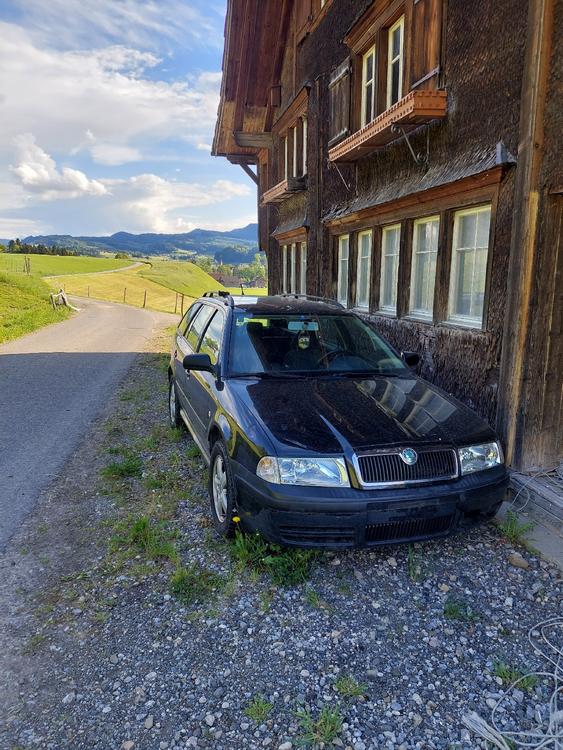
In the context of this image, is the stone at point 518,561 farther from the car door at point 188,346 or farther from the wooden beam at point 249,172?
the wooden beam at point 249,172

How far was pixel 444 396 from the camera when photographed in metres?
4.04

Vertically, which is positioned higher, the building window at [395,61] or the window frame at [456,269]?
the building window at [395,61]

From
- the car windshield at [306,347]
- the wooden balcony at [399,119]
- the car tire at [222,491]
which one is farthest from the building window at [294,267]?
the car tire at [222,491]

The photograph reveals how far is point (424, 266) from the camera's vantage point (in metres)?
6.62

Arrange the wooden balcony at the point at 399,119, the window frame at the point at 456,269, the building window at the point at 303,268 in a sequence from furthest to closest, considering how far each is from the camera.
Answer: the building window at the point at 303,268
the wooden balcony at the point at 399,119
the window frame at the point at 456,269

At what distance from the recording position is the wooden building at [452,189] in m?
4.22

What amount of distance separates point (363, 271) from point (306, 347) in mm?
4541

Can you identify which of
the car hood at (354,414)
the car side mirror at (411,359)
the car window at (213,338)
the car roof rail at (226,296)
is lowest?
the car hood at (354,414)

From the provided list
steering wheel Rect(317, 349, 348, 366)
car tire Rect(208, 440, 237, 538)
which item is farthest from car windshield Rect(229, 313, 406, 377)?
car tire Rect(208, 440, 237, 538)

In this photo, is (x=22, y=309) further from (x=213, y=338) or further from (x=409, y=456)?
(x=409, y=456)

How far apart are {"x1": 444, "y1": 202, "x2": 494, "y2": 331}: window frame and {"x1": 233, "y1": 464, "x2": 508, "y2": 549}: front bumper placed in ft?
8.19

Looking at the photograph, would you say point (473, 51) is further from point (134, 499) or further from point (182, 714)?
point (182, 714)

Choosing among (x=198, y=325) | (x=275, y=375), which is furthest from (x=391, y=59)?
(x=275, y=375)

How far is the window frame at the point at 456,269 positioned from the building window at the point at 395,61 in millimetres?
2435
